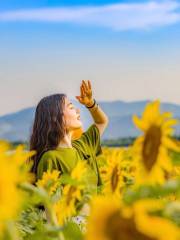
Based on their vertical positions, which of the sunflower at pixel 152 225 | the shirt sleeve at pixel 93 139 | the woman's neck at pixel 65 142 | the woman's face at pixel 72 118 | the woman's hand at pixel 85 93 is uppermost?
the sunflower at pixel 152 225

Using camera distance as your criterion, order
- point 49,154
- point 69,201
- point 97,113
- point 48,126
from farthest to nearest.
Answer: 1. point 97,113
2. point 48,126
3. point 49,154
4. point 69,201

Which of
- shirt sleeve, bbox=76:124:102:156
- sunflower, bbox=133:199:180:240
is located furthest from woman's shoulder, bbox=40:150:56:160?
sunflower, bbox=133:199:180:240

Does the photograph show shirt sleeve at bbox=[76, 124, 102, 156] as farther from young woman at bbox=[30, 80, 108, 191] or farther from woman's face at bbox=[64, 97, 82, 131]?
woman's face at bbox=[64, 97, 82, 131]

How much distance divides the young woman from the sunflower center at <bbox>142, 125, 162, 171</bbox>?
79.8 inches

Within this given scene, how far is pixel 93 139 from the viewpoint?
12.9 ft

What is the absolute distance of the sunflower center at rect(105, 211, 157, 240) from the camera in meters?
0.51

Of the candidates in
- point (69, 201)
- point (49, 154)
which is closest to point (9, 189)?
point (69, 201)

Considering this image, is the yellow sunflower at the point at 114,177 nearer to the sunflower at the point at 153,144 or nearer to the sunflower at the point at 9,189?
the sunflower at the point at 153,144

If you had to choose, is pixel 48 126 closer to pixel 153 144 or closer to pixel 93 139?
pixel 93 139

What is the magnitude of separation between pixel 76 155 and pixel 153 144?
2.48 m

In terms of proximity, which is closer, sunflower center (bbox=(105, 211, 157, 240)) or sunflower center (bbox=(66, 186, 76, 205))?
sunflower center (bbox=(105, 211, 157, 240))

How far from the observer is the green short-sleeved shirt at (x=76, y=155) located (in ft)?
9.43

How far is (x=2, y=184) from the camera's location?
23.2 inches

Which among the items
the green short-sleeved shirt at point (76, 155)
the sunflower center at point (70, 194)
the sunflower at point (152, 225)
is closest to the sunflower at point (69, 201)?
the sunflower center at point (70, 194)
